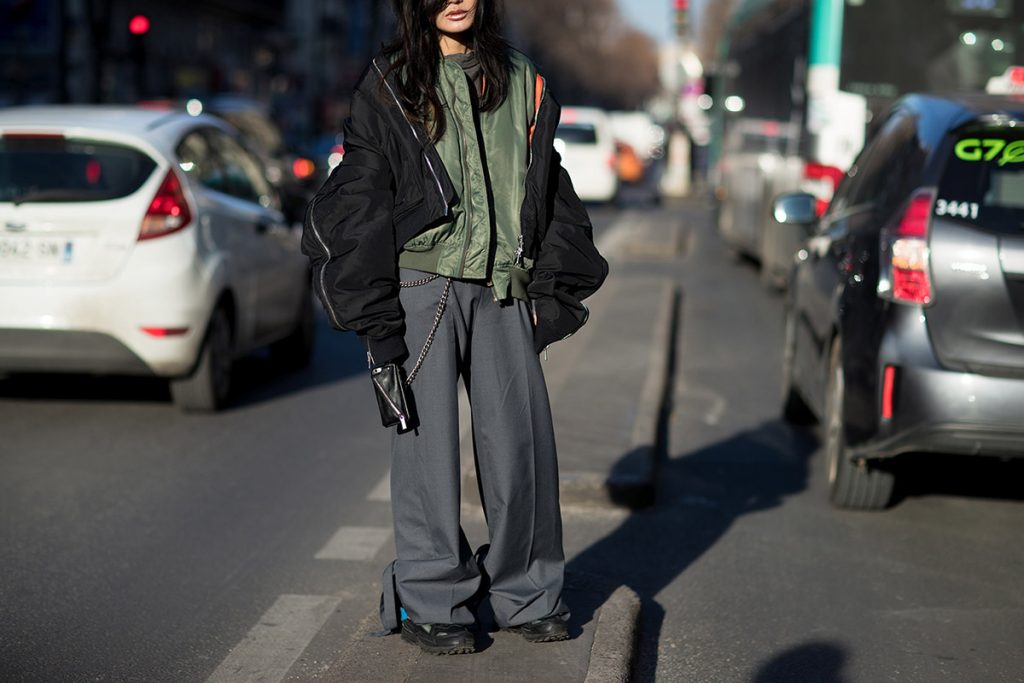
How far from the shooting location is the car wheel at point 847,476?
22.3 feet

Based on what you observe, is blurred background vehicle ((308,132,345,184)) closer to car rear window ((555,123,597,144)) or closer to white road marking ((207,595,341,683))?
car rear window ((555,123,597,144))

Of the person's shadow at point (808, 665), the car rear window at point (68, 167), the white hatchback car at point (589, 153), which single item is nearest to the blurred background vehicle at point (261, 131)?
the white hatchback car at point (589, 153)

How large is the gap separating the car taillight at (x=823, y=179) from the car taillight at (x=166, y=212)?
634cm

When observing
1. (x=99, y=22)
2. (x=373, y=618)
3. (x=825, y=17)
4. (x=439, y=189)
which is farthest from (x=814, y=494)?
(x=99, y=22)

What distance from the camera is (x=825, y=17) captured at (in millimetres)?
14219

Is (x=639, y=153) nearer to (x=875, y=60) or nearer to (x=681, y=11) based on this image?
(x=681, y=11)

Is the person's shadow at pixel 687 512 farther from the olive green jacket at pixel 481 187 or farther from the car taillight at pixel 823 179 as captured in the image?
the car taillight at pixel 823 179

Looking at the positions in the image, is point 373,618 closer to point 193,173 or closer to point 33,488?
point 33,488

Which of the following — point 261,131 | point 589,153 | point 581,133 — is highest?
point 261,131

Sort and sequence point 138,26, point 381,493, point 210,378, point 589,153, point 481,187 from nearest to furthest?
point 481,187
point 381,493
point 210,378
point 138,26
point 589,153

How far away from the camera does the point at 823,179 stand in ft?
45.4

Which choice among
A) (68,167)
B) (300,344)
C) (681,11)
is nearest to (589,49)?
(681,11)

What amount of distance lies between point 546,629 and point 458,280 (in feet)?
3.32

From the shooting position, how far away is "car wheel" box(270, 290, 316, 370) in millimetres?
10805
